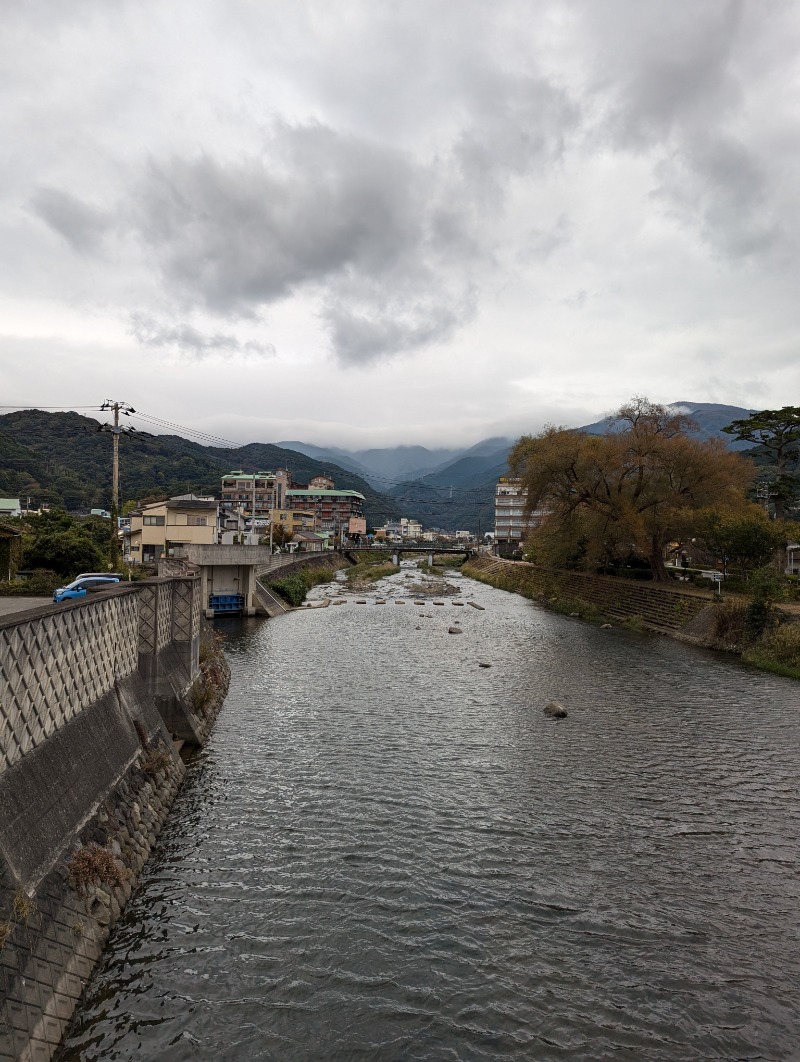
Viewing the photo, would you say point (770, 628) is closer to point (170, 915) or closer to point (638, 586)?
point (638, 586)

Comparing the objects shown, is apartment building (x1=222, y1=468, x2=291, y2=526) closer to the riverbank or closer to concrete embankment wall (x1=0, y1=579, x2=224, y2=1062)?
the riverbank

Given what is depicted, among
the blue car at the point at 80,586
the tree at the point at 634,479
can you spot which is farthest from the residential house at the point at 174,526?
the tree at the point at 634,479

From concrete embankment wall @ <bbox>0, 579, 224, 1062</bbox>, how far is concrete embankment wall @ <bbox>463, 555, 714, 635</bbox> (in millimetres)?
34983

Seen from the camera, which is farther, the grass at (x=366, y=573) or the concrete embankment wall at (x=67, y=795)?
the grass at (x=366, y=573)

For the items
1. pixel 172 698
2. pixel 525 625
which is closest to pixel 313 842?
pixel 172 698

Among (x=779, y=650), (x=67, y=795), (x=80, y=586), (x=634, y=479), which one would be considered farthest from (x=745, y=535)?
(x=67, y=795)

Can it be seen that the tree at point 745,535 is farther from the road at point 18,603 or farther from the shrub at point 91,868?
the shrub at point 91,868

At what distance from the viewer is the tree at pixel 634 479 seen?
46.3 metres

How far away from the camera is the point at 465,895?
1014 centimetres

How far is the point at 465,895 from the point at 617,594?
45.3 m

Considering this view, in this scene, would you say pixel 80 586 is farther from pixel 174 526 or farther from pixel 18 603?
pixel 174 526

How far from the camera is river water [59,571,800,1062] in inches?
290

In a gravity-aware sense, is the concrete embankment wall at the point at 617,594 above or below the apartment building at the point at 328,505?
below

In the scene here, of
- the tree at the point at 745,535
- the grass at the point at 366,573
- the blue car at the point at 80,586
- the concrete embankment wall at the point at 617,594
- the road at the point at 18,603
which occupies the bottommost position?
the grass at the point at 366,573
